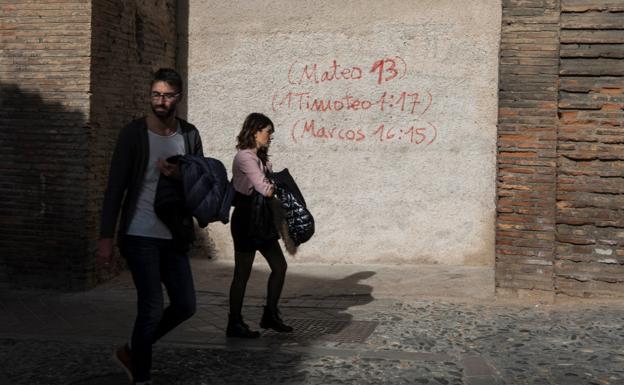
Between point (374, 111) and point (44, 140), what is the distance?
370 centimetres

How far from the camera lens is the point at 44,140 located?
→ 8.62 m

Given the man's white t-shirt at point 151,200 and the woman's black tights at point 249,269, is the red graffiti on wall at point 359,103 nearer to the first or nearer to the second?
the woman's black tights at point 249,269

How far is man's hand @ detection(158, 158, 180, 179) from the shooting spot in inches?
193

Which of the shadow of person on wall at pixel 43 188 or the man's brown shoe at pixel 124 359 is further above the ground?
the shadow of person on wall at pixel 43 188

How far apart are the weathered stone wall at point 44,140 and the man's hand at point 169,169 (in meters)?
3.86

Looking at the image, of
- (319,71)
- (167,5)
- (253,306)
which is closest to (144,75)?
(167,5)

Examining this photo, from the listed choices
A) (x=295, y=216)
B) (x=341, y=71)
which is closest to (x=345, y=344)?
(x=295, y=216)

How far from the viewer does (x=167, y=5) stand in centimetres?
1042

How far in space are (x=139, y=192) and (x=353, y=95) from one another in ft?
18.1

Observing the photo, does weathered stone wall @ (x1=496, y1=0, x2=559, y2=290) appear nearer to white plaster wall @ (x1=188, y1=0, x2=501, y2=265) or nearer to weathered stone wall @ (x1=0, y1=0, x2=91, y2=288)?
white plaster wall @ (x1=188, y1=0, x2=501, y2=265)

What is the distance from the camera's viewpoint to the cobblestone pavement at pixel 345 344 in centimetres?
542

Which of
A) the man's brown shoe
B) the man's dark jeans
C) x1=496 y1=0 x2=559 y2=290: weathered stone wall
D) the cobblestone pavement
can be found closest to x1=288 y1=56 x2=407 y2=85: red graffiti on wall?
x1=496 y1=0 x2=559 y2=290: weathered stone wall

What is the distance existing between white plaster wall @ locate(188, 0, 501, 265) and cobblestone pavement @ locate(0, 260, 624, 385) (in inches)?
79.5

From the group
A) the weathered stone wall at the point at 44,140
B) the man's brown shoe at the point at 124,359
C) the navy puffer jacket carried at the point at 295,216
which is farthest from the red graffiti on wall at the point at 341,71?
the man's brown shoe at the point at 124,359
